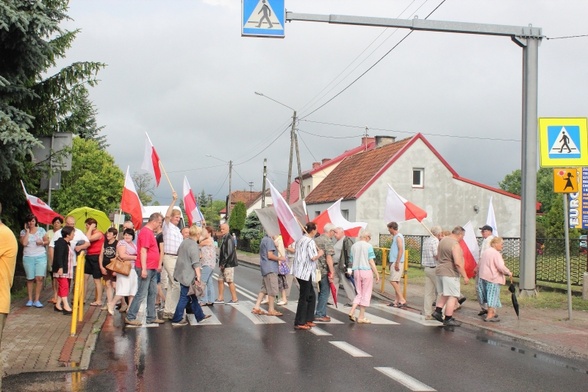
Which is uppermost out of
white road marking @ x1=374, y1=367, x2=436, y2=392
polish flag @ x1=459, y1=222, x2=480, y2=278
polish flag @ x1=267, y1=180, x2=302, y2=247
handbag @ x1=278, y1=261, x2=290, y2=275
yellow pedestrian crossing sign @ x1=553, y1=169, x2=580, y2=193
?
yellow pedestrian crossing sign @ x1=553, y1=169, x2=580, y2=193

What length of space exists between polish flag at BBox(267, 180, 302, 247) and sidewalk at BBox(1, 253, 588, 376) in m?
3.48

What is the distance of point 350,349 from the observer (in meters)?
9.49

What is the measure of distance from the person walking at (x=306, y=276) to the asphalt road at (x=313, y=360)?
1.08ft

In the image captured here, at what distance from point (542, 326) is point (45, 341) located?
8088 millimetres

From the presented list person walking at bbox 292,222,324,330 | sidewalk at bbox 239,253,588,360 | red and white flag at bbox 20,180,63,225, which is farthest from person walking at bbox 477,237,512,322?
red and white flag at bbox 20,180,63,225

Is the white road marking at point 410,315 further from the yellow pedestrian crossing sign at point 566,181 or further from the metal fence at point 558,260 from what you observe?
the metal fence at point 558,260

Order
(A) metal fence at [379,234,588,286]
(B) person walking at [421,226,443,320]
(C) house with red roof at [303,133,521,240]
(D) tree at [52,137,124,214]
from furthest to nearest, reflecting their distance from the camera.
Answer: (C) house with red roof at [303,133,521,240]
(D) tree at [52,137,124,214]
(A) metal fence at [379,234,588,286]
(B) person walking at [421,226,443,320]

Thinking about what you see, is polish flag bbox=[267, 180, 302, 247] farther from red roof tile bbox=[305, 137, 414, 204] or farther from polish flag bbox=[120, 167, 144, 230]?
red roof tile bbox=[305, 137, 414, 204]

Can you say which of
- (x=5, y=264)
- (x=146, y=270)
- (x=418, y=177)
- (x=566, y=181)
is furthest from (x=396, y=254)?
(x=418, y=177)

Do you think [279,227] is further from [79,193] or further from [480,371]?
[79,193]

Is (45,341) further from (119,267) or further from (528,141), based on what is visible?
(528,141)

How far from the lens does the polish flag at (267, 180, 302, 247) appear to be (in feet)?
41.8

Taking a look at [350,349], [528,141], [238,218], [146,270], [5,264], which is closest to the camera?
[5,264]

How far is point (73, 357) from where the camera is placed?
8.39 meters
